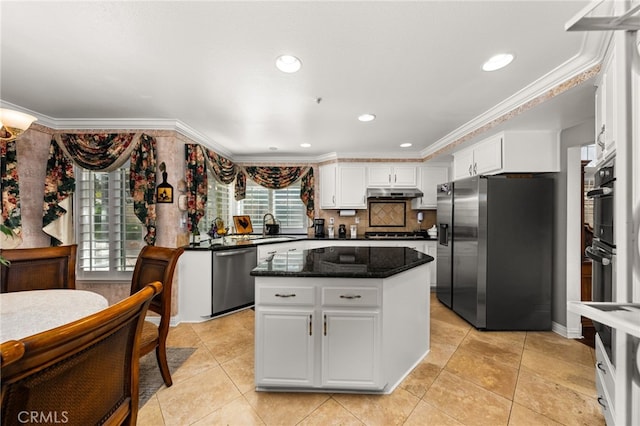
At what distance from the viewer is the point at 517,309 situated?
2.72 metres

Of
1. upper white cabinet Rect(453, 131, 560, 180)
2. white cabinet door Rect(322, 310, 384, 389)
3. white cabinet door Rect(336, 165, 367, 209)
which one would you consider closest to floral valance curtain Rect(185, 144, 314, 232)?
white cabinet door Rect(336, 165, 367, 209)

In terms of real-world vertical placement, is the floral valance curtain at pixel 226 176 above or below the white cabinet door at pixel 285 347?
above

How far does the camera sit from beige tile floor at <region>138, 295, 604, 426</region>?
1553mm

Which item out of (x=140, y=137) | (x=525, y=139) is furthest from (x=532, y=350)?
(x=140, y=137)

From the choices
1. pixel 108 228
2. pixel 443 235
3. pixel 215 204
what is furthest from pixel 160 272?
pixel 443 235

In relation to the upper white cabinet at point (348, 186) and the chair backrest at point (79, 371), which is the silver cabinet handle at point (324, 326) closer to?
the chair backrest at point (79, 371)

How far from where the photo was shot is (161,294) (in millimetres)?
1873

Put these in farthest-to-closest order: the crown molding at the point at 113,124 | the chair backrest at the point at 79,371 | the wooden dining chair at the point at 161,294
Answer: the crown molding at the point at 113,124
the wooden dining chair at the point at 161,294
the chair backrest at the point at 79,371

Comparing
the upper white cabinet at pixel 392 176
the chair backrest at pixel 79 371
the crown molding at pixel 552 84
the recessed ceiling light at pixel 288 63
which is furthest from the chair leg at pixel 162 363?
the upper white cabinet at pixel 392 176

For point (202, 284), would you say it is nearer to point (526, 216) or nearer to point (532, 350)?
point (532, 350)

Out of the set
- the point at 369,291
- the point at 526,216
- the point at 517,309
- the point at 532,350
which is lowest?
the point at 532,350

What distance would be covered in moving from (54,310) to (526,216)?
155 inches

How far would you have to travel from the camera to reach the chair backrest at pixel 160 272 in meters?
1.84

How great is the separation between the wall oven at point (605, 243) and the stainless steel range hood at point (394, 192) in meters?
2.61
